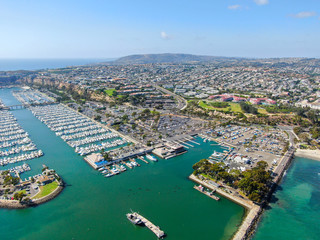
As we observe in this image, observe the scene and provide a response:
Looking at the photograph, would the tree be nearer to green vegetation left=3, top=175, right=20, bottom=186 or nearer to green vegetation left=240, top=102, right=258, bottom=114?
green vegetation left=3, top=175, right=20, bottom=186

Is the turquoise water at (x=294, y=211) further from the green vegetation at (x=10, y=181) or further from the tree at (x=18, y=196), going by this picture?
the green vegetation at (x=10, y=181)

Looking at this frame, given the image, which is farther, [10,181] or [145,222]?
[10,181]

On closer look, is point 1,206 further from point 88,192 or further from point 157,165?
point 157,165

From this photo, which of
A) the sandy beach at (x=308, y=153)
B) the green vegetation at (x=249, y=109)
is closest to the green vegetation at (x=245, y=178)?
the sandy beach at (x=308, y=153)

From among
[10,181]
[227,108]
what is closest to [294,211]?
[10,181]

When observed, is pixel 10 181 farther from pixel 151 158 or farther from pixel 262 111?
pixel 262 111

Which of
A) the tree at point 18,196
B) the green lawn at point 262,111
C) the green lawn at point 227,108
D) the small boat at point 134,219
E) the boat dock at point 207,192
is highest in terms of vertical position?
the green lawn at point 227,108

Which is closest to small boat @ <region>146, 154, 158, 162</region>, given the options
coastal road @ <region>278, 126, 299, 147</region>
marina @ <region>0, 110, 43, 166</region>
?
marina @ <region>0, 110, 43, 166</region>
